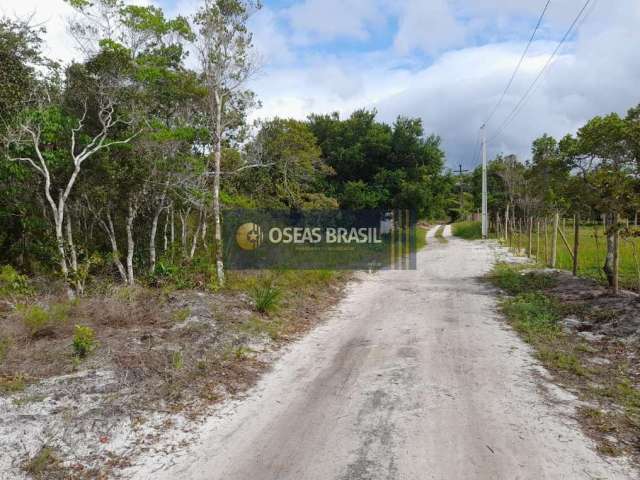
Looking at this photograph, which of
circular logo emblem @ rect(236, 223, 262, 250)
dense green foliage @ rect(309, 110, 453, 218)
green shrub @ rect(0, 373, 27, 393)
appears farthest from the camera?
dense green foliage @ rect(309, 110, 453, 218)

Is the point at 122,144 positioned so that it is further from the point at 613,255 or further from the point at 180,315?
the point at 613,255

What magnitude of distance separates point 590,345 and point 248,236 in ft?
35.4

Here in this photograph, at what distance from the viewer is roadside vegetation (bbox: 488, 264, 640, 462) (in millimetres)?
4441

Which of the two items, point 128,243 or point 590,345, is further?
point 128,243

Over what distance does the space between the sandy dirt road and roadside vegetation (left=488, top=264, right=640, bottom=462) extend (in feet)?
0.88

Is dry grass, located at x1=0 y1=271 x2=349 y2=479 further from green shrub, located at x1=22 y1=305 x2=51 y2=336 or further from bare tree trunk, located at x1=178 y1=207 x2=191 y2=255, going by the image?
bare tree trunk, located at x1=178 y1=207 x2=191 y2=255

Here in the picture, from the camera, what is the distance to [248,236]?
15336 mm

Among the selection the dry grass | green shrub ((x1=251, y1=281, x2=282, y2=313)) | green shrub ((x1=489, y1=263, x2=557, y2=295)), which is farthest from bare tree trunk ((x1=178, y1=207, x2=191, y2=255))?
green shrub ((x1=489, y1=263, x2=557, y2=295))

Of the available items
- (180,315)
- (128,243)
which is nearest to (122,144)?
(128,243)

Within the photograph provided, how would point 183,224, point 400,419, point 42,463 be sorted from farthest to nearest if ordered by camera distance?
point 183,224 → point 400,419 → point 42,463

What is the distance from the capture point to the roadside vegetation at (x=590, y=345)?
14.6 feet

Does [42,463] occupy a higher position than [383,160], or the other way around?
[383,160]

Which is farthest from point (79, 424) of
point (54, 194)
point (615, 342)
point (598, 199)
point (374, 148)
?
point (374, 148)

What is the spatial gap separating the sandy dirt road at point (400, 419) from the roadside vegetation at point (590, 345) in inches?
10.5
